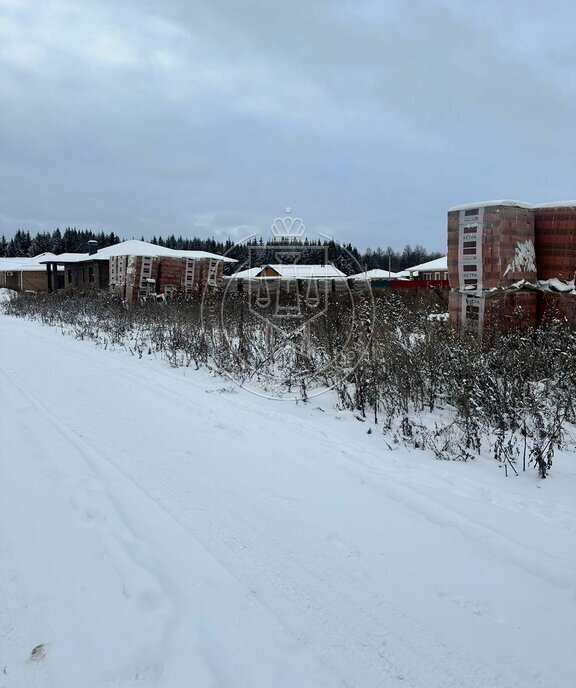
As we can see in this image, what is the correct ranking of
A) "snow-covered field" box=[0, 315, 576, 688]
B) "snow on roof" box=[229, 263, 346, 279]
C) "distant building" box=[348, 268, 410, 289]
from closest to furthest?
1. "snow-covered field" box=[0, 315, 576, 688]
2. "snow on roof" box=[229, 263, 346, 279]
3. "distant building" box=[348, 268, 410, 289]

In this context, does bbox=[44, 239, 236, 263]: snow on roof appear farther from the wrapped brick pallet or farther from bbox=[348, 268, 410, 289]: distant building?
the wrapped brick pallet

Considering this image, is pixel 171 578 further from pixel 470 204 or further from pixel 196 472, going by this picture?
pixel 470 204

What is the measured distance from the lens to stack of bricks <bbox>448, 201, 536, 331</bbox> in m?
6.92

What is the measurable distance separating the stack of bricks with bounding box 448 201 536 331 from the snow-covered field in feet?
11.6

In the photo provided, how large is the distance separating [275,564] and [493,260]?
Result: 5.80m

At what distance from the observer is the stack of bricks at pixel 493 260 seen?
6922 mm

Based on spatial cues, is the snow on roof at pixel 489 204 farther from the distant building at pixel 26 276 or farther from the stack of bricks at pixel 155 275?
the distant building at pixel 26 276

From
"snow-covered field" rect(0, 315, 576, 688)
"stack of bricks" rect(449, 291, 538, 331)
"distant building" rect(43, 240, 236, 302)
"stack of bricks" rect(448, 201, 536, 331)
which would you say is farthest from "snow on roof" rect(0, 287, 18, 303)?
"snow-covered field" rect(0, 315, 576, 688)

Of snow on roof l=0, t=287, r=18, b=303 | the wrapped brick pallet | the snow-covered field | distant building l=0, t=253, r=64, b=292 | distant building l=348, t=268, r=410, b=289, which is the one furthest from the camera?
distant building l=0, t=253, r=64, b=292

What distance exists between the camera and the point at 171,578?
2463 millimetres

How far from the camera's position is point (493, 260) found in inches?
273

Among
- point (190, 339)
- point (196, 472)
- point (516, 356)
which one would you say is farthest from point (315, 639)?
point (190, 339)

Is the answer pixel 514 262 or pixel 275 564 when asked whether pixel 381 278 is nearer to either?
pixel 514 262

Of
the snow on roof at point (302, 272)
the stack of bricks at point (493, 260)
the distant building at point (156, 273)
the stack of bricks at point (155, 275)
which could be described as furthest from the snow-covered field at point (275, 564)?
the stack of bricks at point (155, 275)
